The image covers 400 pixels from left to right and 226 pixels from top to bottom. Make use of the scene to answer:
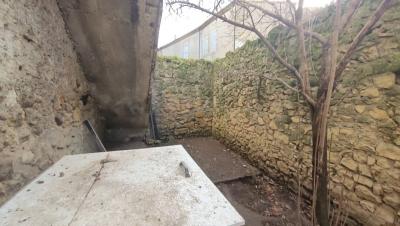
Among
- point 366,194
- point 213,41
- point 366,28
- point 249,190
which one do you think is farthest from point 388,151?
point 213,41

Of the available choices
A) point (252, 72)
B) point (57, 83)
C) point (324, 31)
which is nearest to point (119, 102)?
point (57, 83)

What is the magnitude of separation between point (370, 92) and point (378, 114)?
0.74 ft

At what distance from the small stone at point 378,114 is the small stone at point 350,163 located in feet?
1.69

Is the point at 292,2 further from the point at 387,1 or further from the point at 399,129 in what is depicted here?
the point at 399,129

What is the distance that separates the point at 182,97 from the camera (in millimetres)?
5457

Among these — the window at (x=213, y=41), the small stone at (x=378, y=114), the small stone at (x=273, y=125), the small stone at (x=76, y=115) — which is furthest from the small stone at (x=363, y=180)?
the window at (x=213, y=41)

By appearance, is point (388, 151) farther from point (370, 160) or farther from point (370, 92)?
point (370, 92)

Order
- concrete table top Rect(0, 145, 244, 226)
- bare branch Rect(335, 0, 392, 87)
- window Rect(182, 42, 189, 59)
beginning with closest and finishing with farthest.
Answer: concrete table top Rect(0, 145, 244, 226) → bare branch Rect(335, 0, 392, 87) → window Rect(182, 42, 189, 59)

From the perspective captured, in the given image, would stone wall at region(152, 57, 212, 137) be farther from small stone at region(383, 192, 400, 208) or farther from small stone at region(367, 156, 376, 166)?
small stone at region(383, 192, 400, 208)

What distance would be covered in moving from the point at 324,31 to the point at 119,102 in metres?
2.86

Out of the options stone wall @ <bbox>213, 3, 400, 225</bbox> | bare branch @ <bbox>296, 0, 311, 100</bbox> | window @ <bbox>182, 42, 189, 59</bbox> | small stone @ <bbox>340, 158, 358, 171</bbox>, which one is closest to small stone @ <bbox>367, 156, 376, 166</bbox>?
stone wall @ <bbox>213, 3, 400, 225</bbox>

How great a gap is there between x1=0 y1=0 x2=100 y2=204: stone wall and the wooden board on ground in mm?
2370

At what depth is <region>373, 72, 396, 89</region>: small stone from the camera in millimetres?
1560

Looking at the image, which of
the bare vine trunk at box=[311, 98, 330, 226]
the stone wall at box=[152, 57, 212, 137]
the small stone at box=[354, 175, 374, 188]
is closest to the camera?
the bare vine trunk at box=[311, 98, 330, 226]
